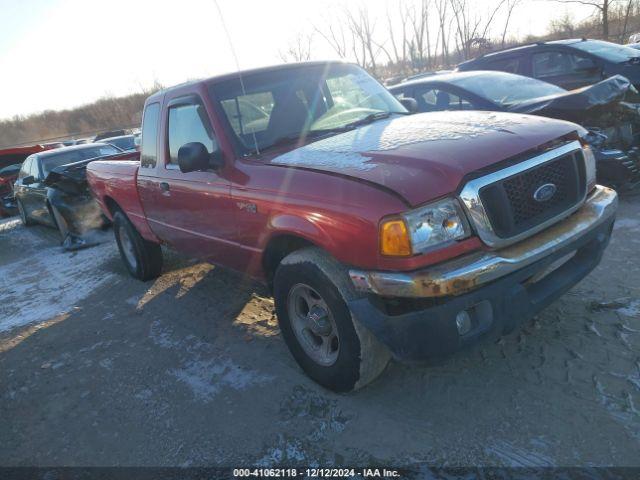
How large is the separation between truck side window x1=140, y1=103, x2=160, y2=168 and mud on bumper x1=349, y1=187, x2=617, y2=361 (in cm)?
279

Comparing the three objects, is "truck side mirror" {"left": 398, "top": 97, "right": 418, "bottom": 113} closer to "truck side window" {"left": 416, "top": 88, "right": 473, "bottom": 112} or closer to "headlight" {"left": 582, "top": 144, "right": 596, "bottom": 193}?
"headlight" {"left": 582, "top": 144, "right": 596, "bottom": 193}

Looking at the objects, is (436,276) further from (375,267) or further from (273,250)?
(273,250)

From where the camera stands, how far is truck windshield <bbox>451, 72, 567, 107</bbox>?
581 centimetres

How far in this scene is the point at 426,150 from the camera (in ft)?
8.53

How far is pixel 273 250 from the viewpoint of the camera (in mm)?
3135

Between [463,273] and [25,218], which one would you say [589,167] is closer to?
[463,273]

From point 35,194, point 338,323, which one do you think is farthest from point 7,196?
point 338,323

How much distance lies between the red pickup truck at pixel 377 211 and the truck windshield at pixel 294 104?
1cm

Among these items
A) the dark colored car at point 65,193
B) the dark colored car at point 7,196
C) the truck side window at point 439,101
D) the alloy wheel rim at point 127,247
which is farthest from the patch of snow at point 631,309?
the dark colored car at point 7,196

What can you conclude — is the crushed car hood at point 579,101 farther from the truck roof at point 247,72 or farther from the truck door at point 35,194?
the truck door at point 35,194

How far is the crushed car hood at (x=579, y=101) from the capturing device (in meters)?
5.14

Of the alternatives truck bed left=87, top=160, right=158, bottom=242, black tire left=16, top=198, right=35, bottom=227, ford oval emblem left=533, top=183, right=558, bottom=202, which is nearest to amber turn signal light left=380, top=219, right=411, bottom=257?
ford oval emblem left=533, top=183, right=558, bottom=202

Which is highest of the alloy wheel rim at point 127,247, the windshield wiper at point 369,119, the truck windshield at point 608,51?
the windshield wiper at point 369,119

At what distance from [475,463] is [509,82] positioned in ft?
17.3
